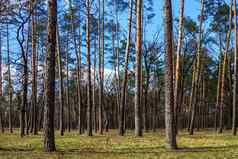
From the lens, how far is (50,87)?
37.7ft

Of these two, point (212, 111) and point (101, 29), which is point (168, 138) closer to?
point (101, 29)

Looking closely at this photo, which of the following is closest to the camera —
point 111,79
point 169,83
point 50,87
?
point 50,87

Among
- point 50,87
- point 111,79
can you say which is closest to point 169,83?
point 50,87

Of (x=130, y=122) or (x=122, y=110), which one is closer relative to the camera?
(x=122, y=110)

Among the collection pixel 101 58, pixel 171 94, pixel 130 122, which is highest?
pixel 101 58

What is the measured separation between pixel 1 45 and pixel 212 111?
4065 centimetres

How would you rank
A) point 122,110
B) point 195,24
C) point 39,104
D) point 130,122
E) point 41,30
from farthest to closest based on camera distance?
point 130,122 < point 39,104 < point 195,24 < point 41,30 < point 122,110

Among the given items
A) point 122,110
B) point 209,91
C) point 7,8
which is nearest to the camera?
point 7,8

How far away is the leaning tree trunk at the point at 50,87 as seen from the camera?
1138 cm

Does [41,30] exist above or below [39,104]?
above

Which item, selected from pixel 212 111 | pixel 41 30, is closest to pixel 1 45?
pixel 41 30

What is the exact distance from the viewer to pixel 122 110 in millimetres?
21891

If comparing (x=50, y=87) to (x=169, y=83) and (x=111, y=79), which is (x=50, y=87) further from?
(x=111, y=79)

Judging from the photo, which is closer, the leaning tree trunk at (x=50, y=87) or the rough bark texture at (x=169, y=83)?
the leaning tree trunk at (x=50, y=87)
